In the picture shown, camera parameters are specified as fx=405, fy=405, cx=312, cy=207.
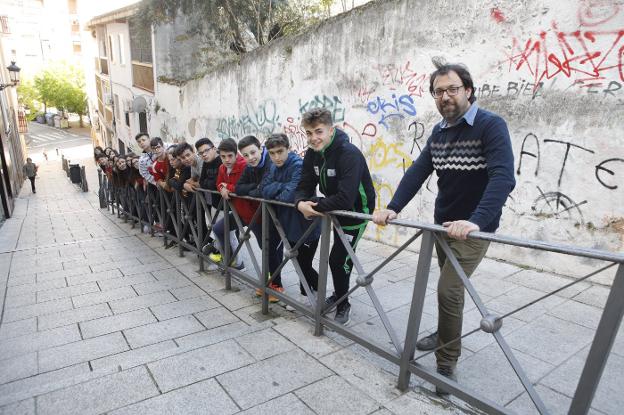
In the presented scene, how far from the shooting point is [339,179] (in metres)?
2.84

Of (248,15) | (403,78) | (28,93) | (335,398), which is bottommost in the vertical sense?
(335,398)

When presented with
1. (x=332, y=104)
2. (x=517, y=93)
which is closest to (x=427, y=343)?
(x=517, y=93)

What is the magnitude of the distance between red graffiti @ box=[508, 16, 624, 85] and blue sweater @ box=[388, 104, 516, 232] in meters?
2.26

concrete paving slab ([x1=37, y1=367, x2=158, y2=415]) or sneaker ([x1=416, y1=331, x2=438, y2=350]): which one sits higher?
sneaker ([x1=416, y1=331, x2=438, y2=350])

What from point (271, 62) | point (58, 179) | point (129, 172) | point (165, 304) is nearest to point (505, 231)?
point (165, 304)

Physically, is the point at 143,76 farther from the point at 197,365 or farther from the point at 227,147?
the point at 197,365

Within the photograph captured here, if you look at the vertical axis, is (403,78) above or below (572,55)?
below

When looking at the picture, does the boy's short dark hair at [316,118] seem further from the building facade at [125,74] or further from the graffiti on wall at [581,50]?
the building facade at [125,74]

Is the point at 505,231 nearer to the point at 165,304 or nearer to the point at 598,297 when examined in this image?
the point at 598,297

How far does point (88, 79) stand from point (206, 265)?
1467 inches

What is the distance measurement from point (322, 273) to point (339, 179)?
672 mm

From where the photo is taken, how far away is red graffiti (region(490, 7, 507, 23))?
4204 mm

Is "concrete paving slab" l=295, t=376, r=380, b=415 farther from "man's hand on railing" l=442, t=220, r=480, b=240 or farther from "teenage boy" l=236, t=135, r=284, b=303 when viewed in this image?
"teenage boy" l=236, t=135, r=284, b=303

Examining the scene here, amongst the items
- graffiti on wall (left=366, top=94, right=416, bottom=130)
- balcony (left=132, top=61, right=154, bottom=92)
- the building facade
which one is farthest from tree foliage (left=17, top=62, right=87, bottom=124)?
graffiti on wall (left=366, top=94, right=416, bottom=130)
